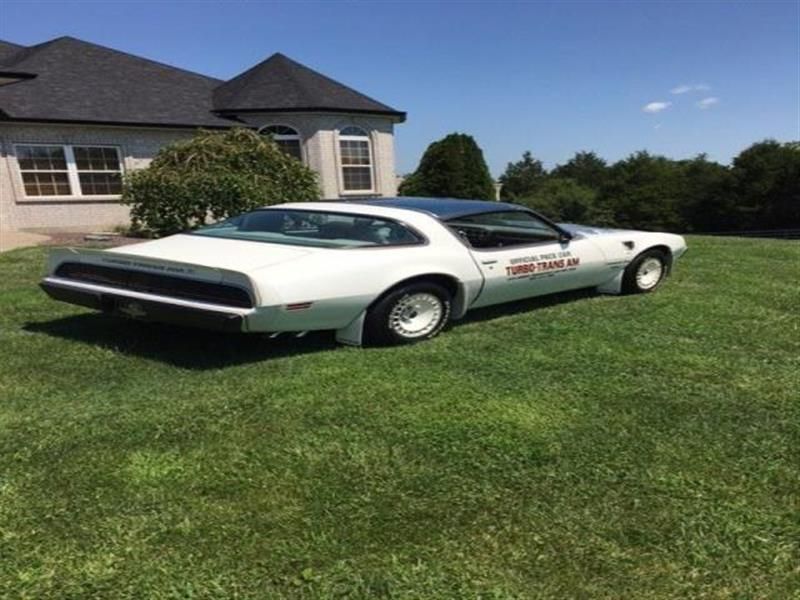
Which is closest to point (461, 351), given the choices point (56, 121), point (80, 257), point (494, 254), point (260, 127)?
point (494, 254)

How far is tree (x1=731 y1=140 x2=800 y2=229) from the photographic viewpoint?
153 ft

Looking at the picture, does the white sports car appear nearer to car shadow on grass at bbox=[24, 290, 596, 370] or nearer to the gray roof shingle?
car shadow on grass at bbox=[24, 290, 596, 370]

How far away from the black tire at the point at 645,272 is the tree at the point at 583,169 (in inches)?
3636

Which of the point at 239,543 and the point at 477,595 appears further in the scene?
the point at 239,543

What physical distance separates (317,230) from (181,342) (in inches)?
52.2

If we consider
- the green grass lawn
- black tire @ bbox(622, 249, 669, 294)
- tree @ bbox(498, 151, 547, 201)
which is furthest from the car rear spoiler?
tree @ bbox(498, 151, 547, 201)

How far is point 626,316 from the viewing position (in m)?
5.63

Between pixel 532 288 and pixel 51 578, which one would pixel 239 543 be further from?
pixel 532 288

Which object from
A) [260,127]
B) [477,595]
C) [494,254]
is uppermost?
[260,127]

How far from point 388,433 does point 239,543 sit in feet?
3.42

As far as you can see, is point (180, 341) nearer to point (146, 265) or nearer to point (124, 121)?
point (146, 265)

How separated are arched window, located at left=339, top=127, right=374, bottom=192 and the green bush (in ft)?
28.8

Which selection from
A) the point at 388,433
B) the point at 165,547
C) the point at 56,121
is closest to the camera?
the point at 165,547

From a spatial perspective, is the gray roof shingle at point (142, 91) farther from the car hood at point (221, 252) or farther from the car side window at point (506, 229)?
the car side window at point (506, 229)
